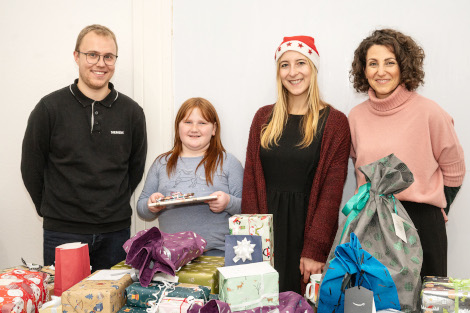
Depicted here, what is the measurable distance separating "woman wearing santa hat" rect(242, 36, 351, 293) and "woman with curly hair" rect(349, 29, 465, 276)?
162 millimetres

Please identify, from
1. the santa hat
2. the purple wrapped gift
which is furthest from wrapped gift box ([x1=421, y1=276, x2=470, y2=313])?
the santa hat

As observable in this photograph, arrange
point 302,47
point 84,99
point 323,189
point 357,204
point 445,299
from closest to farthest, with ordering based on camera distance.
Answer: point 445,299
point 357,204
point 323,189
point 302,47
point 84,99

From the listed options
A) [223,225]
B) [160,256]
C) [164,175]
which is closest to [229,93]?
[164,175]

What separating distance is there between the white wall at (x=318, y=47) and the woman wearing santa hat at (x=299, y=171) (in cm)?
40

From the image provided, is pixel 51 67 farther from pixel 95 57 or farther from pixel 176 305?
pixel 176 305

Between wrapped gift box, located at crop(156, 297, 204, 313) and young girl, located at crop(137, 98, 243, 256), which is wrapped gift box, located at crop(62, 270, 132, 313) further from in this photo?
young girl, located at crop(137, 98, 243, 256)

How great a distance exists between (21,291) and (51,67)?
1959 mm

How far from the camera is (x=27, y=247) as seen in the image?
2865 mm

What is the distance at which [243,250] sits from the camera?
50.8 inches

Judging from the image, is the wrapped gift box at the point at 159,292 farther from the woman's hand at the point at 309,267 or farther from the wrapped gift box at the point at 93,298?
the woman's hand at the point at 309,267

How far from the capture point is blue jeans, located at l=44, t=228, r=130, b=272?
7.43ft

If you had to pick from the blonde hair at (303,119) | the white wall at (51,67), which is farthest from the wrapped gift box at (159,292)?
the white wall at (51,67)

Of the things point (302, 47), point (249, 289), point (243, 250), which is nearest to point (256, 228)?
point (243, 250)

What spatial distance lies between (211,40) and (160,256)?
1745 millimetres
